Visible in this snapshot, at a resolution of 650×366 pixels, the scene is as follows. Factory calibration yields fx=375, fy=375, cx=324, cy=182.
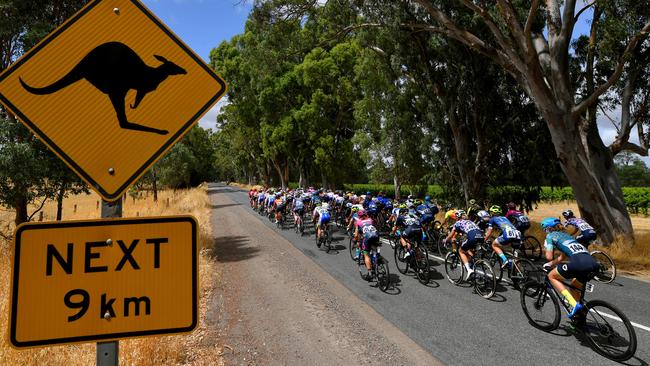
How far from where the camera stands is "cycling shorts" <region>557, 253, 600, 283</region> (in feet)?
18.6

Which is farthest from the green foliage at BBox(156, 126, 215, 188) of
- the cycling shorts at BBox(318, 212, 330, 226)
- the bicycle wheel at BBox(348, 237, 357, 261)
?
the cycling shorts at BBox(318, 212, 330, 226)

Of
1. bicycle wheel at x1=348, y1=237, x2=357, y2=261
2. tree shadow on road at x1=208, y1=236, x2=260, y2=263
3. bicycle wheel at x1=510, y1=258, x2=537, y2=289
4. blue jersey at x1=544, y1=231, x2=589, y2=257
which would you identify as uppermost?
blue jersey at x1=544, y1=231, x2=589, y2=257

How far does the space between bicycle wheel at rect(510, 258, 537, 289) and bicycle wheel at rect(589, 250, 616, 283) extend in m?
1.77

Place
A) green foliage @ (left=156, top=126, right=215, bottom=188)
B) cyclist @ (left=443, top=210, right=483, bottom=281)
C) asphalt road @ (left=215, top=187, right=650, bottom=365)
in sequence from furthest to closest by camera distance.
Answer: green foliage @ (left=156, top=126, right=215, bottom=188), cyclist @ (left=443, top=210, right=483, bottom=281), asphalt road @ (left=215, top=187, right=650, bottom=365)

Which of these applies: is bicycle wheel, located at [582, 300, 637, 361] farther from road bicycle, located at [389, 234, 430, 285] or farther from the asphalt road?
road bicycle, located at [389, 234, 430, 285]

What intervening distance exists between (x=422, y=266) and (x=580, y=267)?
412 centimetres

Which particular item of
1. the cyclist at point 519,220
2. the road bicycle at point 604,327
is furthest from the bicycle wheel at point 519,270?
the cyclist at point 519,220

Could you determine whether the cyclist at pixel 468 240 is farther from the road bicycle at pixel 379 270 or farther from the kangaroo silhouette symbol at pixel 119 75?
the kangaroo silhouette symbol at pixel 119 75

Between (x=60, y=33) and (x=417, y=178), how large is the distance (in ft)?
73.7

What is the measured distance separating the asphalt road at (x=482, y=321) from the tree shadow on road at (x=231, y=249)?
4182 mm

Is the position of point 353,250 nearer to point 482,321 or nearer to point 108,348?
point 482,321

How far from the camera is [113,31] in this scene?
5.95 ft

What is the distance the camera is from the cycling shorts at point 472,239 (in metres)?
8.69

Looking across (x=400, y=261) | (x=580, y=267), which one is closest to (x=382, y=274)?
(x=400, y=261)
